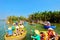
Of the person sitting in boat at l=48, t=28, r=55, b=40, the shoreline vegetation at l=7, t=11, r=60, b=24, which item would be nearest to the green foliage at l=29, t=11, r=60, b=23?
the shoreline vegetation at l=7, t=11, r=60, b=24

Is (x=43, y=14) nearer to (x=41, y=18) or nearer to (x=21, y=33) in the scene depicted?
(x=41, y=18)

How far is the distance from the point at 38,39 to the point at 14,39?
13.8ft

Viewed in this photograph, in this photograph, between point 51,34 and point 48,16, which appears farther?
point 48,16

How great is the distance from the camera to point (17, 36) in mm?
16469

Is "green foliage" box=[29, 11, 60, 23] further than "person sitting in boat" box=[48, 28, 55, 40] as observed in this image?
Yes

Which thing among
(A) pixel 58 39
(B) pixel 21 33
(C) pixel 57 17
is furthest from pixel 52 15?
(A) pixel 58 39

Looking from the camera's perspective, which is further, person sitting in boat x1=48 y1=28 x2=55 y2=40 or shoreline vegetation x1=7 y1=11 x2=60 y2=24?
shoreline vegetation x1=7 y1=11 x2=60 y2=24

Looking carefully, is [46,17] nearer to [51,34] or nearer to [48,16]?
Answer: [48,16]

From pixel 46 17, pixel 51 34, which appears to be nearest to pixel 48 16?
pixel 46 17

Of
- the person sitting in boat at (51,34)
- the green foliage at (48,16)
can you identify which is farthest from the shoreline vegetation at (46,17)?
the person sitting in boat at (51,34)

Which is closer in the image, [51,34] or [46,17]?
[51,34]

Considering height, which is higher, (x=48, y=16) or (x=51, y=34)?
(x=48, y=16)

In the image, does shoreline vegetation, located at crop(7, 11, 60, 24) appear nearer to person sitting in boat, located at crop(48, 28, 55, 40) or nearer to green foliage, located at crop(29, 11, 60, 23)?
green foliage, located at crop(29, 11, 60, 23)

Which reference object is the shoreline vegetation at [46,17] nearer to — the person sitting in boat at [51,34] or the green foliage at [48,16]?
the green foliage at [48,16]
